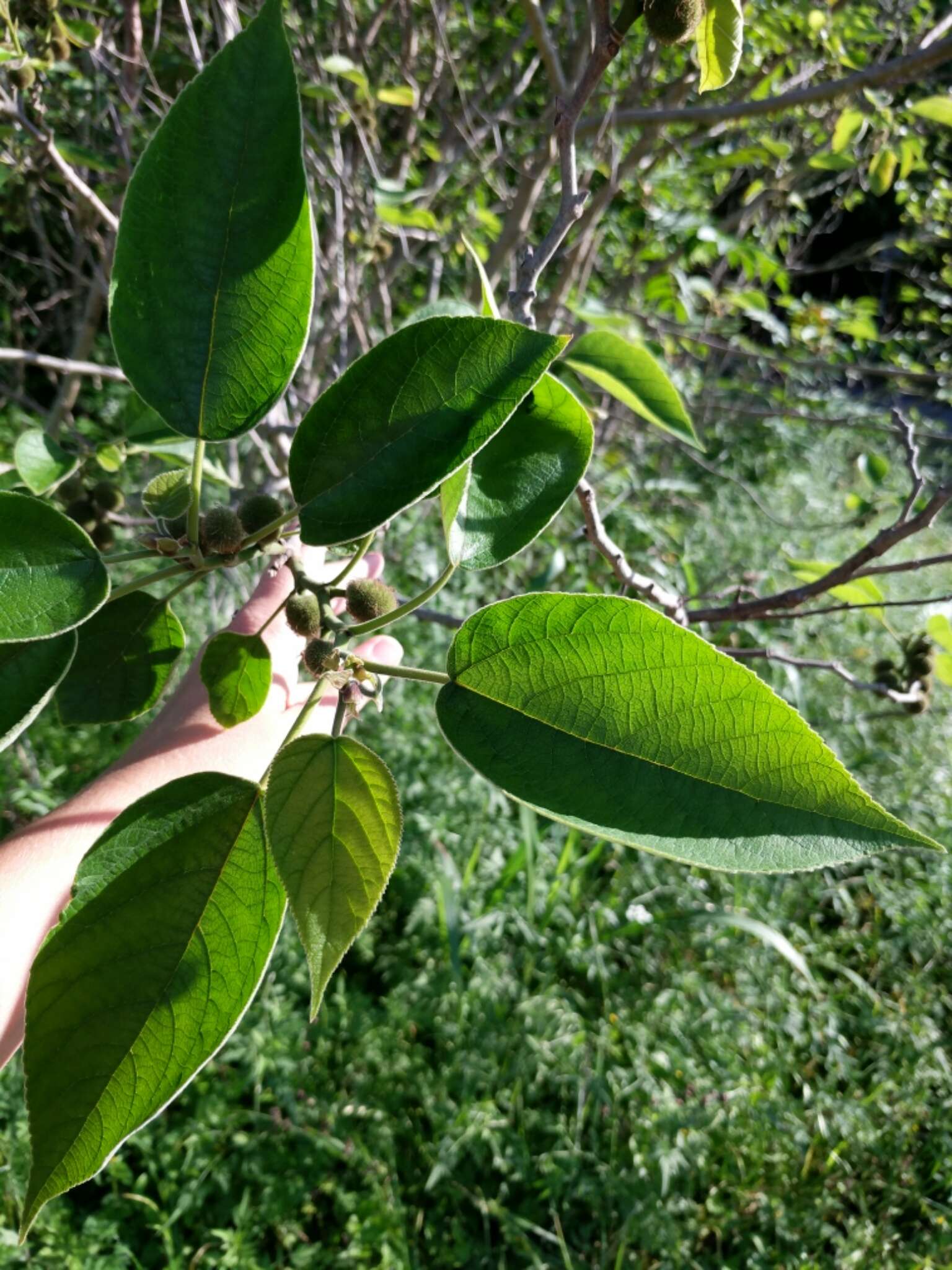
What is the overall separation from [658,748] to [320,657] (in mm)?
250

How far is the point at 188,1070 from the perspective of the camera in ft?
1.71

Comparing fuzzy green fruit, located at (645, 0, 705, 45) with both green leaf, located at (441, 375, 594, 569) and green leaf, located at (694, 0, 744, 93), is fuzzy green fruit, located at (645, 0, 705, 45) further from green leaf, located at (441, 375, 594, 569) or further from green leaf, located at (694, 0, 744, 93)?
green leaf, located at (441, 375, 594, 569)

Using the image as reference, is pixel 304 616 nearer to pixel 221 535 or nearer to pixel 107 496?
pixel 221 535

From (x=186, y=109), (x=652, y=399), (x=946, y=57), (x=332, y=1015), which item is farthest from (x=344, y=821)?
(x=332, y=1015)

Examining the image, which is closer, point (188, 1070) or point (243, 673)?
point (188, 1070)

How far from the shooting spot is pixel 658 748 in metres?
0.53

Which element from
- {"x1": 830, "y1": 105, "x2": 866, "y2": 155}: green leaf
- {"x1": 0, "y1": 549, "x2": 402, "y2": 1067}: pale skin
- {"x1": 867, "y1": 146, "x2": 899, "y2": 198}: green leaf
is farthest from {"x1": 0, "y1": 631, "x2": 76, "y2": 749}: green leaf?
{"x1": 867, "y1": 146, "x2": 899, "y2": 198}: green leaf

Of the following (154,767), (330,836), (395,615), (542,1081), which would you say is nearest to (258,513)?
(395,615)

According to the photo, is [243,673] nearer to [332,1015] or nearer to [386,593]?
[386,593]

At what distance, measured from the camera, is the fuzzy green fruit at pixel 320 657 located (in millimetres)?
618

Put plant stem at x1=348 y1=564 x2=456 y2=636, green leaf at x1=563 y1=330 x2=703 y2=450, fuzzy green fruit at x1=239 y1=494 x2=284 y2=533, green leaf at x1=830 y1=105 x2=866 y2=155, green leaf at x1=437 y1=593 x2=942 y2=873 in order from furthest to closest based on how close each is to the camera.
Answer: green leaf at x1=830 y1=105 x2=866 y2=155, green leaf at x1=563 y1=330 x2=703 y2=450, fuzzy green fruit at x1=239 y1=494 x2=284 y2=533, plant stem at x1=348 y1=564 x2=456 y2=636, green leaf at x1=437 y1=593 x2=942 y2=873

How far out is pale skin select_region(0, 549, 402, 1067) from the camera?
88cm

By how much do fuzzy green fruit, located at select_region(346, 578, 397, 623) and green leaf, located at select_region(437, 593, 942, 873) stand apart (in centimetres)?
14

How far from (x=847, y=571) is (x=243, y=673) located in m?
0.75
